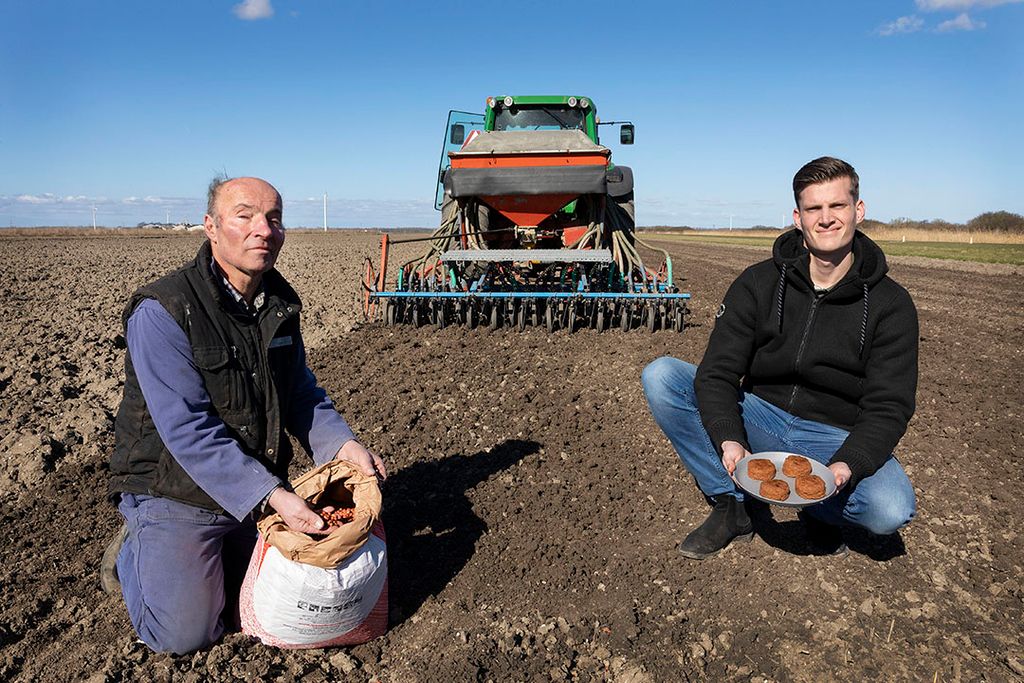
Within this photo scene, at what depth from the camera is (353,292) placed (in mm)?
11680

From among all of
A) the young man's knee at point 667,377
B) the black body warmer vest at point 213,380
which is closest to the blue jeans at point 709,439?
the young man's knee at point 667,377

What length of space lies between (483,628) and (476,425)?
7.01ft

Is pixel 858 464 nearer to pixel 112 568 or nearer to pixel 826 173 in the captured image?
pixel 826 173

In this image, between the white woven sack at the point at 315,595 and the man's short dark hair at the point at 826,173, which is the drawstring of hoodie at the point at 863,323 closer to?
the man's short dark hair at the point at 826,173

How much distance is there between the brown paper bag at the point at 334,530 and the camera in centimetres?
219

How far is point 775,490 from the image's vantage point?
2594mm

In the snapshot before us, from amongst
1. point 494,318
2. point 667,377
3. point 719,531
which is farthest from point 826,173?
point 494,318

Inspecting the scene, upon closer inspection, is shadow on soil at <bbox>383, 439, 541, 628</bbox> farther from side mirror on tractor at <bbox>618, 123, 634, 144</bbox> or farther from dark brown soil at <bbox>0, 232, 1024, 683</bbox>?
side mirror on tractor at <bbox>618, 123, 634, 144</bbox>

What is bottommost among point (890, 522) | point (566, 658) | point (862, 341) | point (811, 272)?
point (566, 658)

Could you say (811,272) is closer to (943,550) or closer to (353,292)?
(943,550)

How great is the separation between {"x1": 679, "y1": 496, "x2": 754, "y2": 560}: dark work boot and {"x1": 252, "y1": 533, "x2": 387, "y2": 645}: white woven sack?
129cm

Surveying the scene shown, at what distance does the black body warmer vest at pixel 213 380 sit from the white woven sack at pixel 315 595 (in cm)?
35

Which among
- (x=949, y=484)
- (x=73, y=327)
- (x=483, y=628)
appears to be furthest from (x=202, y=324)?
(x=73, y=327)

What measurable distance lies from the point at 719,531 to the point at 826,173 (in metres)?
1.44
